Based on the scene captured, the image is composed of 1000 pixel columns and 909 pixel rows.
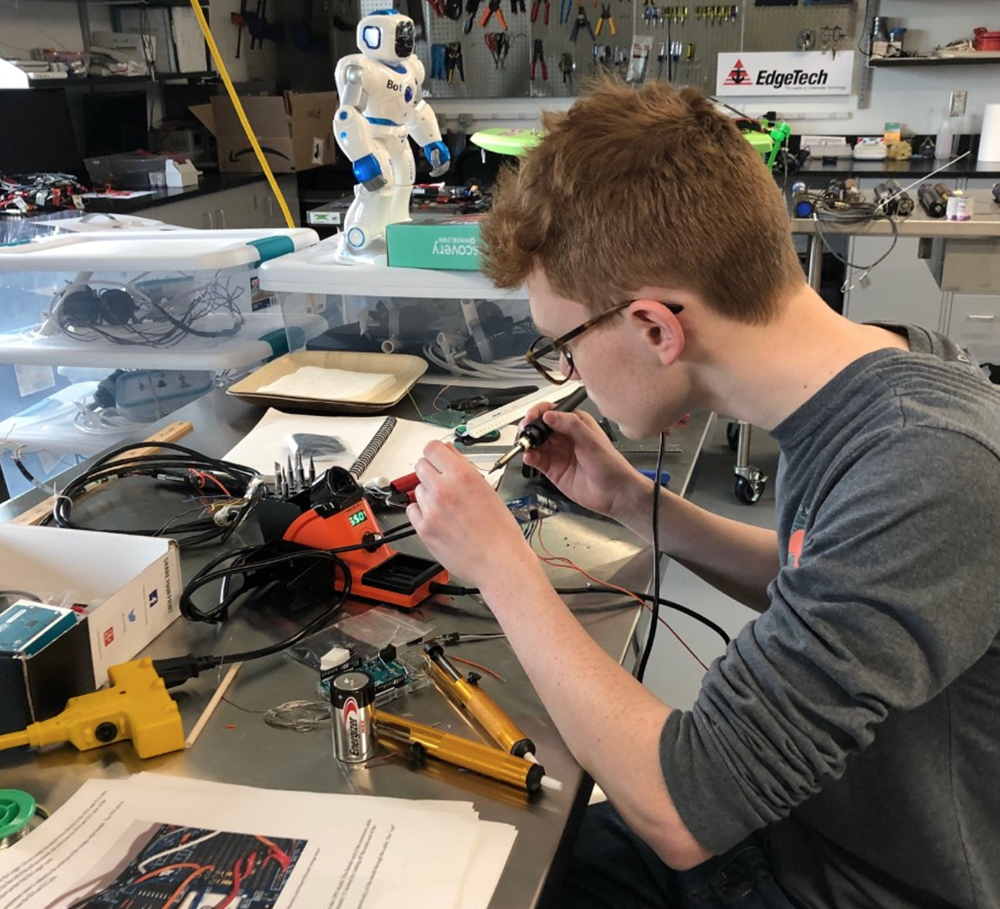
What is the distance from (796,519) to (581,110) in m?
0.40

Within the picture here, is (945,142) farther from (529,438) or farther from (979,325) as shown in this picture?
(529,438)

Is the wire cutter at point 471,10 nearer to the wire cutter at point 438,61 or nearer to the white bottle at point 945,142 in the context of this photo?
the wire cutter at point 438,61

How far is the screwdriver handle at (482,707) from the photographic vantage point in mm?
777

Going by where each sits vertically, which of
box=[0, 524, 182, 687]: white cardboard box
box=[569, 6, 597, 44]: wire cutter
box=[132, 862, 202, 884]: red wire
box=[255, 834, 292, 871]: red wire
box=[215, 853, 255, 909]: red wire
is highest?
box=[569, 6, 597, 44]: wire cutter

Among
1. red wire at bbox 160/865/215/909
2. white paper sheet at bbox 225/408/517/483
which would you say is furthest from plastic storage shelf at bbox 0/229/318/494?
red wire at bbox 160/865/215/909

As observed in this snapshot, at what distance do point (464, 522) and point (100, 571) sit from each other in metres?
0.38

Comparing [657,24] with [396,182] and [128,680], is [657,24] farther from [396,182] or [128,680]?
[128,680]

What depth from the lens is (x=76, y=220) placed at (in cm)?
224

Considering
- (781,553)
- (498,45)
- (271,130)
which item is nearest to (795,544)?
(781,553)

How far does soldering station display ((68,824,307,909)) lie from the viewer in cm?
64

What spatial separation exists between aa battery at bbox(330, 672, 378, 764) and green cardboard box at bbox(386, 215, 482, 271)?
0.99 metres

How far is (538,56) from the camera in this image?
489cm

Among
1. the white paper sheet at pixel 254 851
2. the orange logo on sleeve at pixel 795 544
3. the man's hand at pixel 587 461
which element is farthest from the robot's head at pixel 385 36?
the white paper sheet at pixel 254 851

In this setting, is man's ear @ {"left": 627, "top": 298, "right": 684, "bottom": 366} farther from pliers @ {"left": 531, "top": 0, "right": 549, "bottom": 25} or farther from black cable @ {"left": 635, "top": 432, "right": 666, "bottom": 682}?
pliers @ {"left": 531, "top": 0, "right": 549, "bottom": 25}
